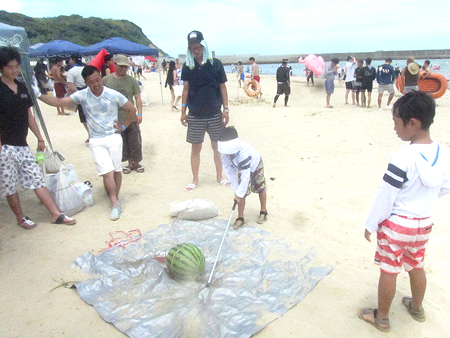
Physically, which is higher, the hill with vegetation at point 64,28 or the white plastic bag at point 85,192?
the hill with vegetation at point 64,28

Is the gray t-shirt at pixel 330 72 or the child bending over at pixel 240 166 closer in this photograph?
the child bending over at pixel 240 166

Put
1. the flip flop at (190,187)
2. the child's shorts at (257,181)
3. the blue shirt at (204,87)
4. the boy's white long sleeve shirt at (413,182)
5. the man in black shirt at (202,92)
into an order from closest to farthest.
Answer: the boy's white long sleeve shirt at (413,182), the child's shorts at (257,181), the man in black shirt at (202,92), the blue shirt at (204,87), the flip flop at (190,187)

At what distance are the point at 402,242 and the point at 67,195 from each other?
360cm

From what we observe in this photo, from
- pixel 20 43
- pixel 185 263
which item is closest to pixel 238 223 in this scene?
pixel 185 263

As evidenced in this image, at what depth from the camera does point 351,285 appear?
2.77 m

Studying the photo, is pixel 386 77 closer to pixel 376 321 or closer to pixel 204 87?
pixel 204 87

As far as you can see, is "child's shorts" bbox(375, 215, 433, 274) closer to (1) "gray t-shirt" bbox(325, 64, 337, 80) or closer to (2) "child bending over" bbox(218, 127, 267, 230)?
(2) "child bending over" bbox(218, 127, 267, 230)

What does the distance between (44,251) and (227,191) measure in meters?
2.44

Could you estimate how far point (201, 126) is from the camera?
15.2 feet

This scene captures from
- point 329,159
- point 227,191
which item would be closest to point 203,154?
point 227,191

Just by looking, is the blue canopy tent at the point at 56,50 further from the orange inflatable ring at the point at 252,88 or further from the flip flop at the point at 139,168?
the flip flop at the point at 139,168

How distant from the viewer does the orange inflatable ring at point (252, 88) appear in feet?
46.0

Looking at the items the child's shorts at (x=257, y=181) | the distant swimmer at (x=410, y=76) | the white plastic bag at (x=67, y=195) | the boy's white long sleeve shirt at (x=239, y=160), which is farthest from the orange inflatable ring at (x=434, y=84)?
the white plastic bag at (x=67, y=195)

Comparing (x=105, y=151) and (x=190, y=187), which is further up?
(x=105, y=151)
